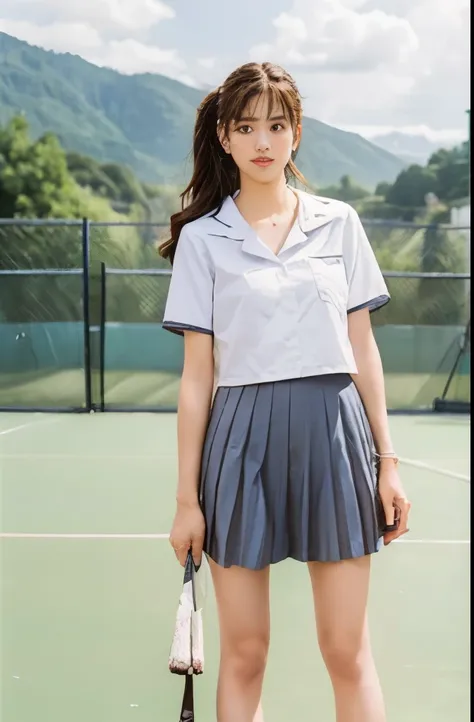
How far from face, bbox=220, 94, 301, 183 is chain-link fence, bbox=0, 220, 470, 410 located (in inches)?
309

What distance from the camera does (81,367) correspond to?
11.3 m

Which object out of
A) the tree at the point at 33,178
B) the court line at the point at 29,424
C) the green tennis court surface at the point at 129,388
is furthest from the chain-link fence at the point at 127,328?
the tree at the point at 33,178

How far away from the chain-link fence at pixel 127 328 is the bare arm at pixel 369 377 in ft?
25.8

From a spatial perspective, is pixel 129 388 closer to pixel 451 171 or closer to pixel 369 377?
pixel 451 171

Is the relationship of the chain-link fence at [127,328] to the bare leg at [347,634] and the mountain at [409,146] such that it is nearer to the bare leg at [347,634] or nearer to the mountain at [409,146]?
the mountain at [409,146]

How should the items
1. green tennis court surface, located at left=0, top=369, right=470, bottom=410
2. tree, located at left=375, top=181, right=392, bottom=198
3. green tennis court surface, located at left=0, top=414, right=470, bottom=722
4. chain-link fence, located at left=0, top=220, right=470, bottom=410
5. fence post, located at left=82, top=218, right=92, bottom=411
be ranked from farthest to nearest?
tree, located at left=375, top=181, right=392, bottom=198, chain-link fence, located at left=0, top=220, right=470, bottom=410, green tennis court surface, located at left=0, top=369, right=470, bottom=410, fence post, located at left=82, top=218, right=92, bottom=411, green tennis court surface, located at left=0, top=414, right=470, bottom=722

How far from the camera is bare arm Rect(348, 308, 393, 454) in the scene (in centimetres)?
180

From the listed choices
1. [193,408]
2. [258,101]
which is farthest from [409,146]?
[193,408]

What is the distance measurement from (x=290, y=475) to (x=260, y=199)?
47 centimetres

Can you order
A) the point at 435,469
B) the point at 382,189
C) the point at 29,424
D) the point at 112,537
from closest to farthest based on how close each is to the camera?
1. the point at 112,537
2. the point at 435,469
3. the point at 29,424
4. the point at 382,189

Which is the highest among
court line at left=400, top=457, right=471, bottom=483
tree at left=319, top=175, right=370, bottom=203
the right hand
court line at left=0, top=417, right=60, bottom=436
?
tree at left=319, top=175, right=370, bottom=203

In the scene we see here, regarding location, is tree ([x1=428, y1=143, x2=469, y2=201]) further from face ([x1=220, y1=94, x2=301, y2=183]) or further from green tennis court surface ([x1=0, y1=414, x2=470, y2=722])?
face ([x1=220, y1=94, x2=301, y2=183])

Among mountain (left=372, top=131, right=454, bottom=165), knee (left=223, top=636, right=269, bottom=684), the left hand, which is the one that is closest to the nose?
the left hand

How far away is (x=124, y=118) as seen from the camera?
20047 mm
